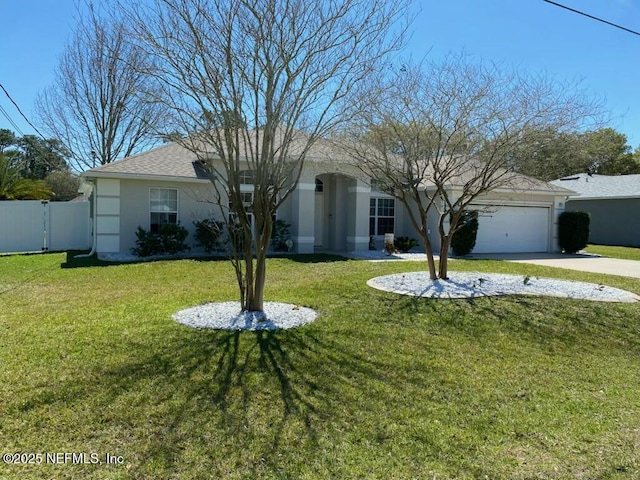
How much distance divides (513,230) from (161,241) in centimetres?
1351

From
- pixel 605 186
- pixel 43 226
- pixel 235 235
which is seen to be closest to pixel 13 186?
pixel 43 226

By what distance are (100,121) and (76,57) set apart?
3484 millimetres

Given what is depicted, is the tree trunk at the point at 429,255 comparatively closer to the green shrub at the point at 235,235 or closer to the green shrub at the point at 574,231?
the green shrub at the point at 235,235

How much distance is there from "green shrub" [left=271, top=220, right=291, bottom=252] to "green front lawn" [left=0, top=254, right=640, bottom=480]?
8.29m

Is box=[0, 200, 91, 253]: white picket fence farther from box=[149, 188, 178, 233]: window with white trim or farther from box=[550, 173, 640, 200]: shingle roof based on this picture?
box=[550, 173, 640, 200]: shingle roof

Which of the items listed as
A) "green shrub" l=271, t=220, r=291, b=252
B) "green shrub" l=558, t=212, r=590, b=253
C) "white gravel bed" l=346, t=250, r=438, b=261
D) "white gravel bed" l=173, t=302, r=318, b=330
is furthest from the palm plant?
"green shrub" l=558, t=212, r=590, b=253

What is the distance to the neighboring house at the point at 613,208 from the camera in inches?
950

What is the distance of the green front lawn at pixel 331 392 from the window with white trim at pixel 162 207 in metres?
7.59

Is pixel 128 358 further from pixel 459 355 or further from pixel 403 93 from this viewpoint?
pixel 403 93

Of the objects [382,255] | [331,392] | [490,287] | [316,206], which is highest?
[316,206]

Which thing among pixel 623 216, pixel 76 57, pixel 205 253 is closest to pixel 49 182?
pixel 76 57

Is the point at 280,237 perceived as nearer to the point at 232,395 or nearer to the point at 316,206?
the point at 316,206

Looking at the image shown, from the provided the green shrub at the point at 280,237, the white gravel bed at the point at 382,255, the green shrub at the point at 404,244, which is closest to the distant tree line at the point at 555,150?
the white gravel bed at the point at 382,255

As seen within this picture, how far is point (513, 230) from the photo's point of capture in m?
19.3
